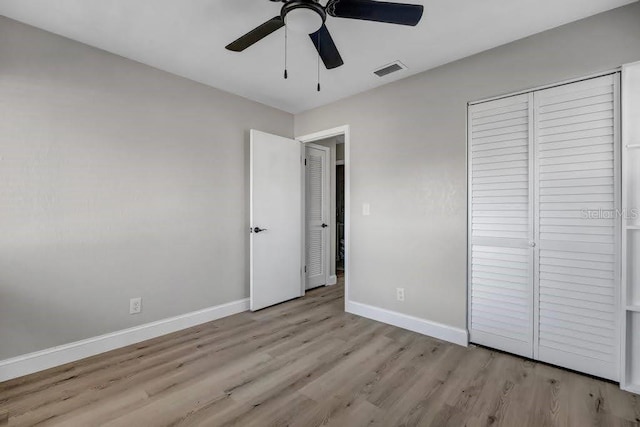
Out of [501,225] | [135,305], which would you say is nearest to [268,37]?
[501,225]

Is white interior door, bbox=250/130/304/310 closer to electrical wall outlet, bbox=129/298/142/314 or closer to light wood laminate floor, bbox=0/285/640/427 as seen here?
light wood laminate floor, bbox=0/285/640/427

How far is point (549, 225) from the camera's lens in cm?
225

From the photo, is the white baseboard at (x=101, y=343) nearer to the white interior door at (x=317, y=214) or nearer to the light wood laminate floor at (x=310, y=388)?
the light wood laminate floor at (x=310, y=388)

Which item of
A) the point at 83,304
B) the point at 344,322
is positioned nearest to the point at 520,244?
the point at 344,322

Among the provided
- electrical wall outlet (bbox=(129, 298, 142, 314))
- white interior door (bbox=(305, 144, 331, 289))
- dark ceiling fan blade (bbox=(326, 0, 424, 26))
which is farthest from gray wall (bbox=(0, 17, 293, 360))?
dark ceiling fan blade (bbox=(326, 0, 424, 26))

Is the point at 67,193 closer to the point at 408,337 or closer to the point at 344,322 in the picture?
the point at 344,322

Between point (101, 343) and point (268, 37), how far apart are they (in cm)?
283

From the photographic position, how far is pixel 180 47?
8.07 ft

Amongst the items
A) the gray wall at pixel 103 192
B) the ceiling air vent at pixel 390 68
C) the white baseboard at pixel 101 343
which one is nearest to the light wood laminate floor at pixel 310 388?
the white baseboard at pixel 101 343

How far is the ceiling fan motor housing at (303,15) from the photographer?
1.48 metres

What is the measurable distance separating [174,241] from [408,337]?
244cm

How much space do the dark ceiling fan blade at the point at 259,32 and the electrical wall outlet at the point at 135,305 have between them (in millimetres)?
2280

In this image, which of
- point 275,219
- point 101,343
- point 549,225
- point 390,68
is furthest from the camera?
point 275,219

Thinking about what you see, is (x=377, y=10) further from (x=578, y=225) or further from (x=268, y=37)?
(x=578, y=225)
